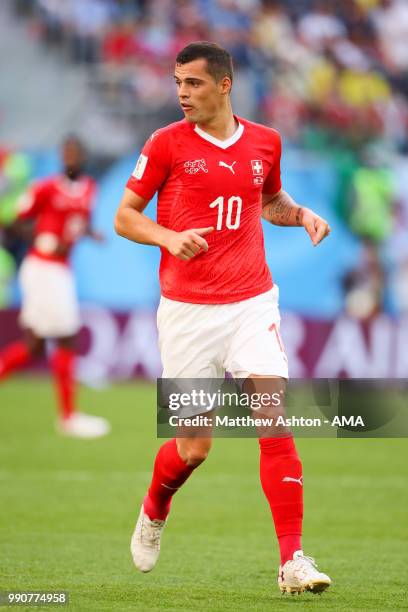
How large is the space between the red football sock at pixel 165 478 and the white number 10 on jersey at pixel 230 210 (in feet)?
3.63

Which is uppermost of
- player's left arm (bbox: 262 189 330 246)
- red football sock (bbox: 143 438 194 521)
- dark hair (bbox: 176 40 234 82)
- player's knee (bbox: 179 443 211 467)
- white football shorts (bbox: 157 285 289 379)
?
dark hair (bbox: 176 40 234 82)

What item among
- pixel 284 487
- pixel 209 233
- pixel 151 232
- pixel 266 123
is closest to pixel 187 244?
pixel 151 232

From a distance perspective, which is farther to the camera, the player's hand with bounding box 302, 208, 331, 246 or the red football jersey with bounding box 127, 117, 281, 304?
the player's hand with bounding box 302, 208, 331, 246

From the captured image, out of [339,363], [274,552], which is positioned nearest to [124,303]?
[339,363]

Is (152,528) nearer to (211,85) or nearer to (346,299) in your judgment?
(211,85)

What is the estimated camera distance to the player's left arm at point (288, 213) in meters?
6.18

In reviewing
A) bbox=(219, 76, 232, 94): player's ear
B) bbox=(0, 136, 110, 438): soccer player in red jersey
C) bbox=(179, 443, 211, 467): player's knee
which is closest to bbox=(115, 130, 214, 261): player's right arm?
bbox=(219, 76, 232, 94): player's ear

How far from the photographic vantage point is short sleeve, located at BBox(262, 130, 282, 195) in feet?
20.1

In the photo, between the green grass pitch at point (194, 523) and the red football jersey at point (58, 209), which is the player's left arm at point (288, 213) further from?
the red football jersey at point (58, 209)

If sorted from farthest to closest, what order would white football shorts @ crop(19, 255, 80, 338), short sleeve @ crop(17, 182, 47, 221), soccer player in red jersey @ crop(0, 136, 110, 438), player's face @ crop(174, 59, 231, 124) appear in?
white football shorts @ crop(19, 255, 80, 338), soccer player in red jersey @ crop(0, 136, 110, 438), short sleeve @ crop(17, 182, 47, 221), player's face @ crop(174, 59, 231, 124)

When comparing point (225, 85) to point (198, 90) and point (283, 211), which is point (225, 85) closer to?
point (198, 90)

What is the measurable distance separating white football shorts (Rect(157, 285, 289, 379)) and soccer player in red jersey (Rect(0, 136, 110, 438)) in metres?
6.39

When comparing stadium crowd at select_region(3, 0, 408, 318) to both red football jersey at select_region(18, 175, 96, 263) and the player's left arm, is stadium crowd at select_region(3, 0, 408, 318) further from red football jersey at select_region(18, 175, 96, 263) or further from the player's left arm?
the player's left arm

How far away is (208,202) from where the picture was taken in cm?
587
